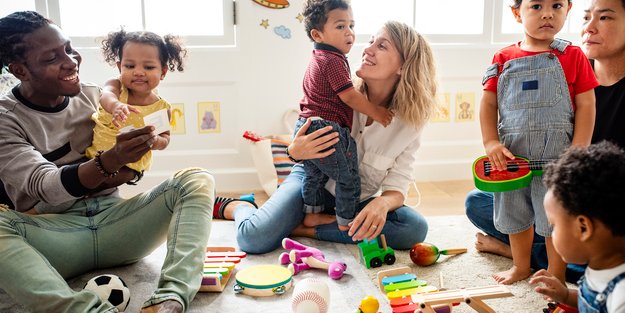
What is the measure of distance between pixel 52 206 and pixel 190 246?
0.45 m

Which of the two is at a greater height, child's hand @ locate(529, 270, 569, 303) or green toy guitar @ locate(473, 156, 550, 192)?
green toy guitar @ locate(473, 156, 550, 192)

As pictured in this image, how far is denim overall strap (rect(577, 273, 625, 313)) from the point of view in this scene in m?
1.06

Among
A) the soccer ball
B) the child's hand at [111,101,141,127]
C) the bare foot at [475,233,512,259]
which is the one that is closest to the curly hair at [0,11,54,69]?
the child's hand at [111,101,141,127]

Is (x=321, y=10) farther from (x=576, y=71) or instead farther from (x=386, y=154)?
(x=576, y=71)

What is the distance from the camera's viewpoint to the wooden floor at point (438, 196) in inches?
103

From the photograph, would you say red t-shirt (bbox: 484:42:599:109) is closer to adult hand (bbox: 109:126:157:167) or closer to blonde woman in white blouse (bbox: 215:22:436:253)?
blonde woman in white blouse (bbox: 215:22:436:253)

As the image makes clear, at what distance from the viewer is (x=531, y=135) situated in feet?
5.45

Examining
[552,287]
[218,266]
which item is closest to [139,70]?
[218,266]

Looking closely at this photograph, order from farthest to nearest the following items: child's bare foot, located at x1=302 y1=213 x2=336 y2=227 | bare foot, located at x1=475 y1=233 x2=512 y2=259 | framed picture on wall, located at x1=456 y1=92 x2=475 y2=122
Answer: framed picture on wall, located at x1=456 y1=92 x2=475 y2=122 → child's bare foot, located at x1=302 y1=213 x2=336 y2=227 → bare foot, located at x1=475 y1=233 x2=512 y2=259

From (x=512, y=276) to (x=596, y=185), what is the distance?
A: 0.78 metres

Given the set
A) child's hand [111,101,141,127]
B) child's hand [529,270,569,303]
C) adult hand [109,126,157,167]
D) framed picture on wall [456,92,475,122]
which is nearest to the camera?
child's hand [529,270,569,303]

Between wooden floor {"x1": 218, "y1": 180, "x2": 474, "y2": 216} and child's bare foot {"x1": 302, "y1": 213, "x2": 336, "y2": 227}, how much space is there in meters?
0.60

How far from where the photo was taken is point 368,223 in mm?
1856

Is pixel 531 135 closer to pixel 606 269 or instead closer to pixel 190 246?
pixel 606 269
